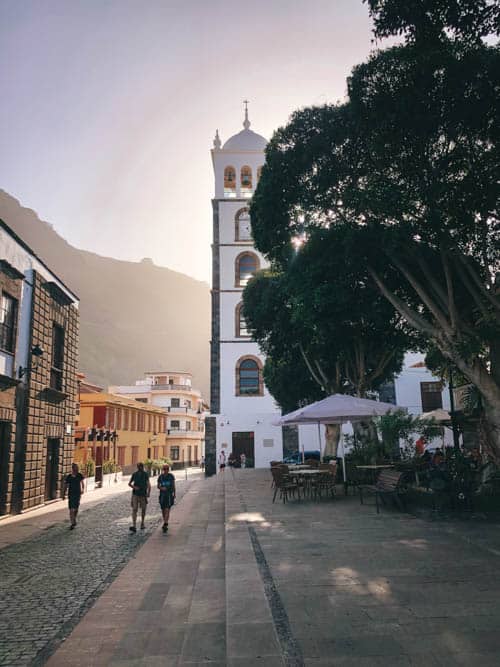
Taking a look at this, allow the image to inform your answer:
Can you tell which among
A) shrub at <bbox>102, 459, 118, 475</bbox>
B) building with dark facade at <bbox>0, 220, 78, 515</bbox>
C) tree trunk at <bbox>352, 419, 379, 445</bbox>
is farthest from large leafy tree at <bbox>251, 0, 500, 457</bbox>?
shrub at <bbox>102, 459, 118, 475</bbox>

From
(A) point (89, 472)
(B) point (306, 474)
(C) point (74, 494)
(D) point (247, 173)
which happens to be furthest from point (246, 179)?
(C) point (74, 494)

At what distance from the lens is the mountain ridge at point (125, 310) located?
436ft

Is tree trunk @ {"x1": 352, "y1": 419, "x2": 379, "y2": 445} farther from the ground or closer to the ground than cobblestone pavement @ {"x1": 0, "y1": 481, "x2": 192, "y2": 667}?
farther from the ground

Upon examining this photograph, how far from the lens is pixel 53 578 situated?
22.7 ft

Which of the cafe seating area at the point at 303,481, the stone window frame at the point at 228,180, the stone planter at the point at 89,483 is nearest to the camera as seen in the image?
the cafe seating area at the point at 303,481

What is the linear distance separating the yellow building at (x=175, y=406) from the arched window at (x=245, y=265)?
23.9 meters

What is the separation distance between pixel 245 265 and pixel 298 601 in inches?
1361

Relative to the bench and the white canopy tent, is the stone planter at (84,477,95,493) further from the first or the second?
the bench

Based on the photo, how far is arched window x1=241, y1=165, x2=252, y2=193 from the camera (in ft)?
131

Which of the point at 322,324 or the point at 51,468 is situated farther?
the point at 51,468

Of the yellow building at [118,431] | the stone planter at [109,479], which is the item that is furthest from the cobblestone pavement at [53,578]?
the yellow building at [118,431]

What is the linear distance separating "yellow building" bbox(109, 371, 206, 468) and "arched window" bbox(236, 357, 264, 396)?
21741mm

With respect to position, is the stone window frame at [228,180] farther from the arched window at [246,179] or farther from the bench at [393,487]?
the bench at [393,487]

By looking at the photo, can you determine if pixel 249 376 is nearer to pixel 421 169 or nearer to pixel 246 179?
pixel 246 179
